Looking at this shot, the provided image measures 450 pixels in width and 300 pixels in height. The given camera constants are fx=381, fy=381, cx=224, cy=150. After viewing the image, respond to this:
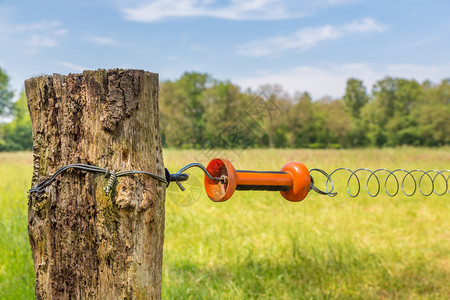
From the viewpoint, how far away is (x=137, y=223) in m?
1.31

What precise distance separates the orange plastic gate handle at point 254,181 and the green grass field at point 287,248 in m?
0.12

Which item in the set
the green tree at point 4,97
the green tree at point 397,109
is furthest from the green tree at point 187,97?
the green tree at point 397,109

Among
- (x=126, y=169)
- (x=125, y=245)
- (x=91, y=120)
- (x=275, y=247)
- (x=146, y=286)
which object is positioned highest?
(x=91, y=120)

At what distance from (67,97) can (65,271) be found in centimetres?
61

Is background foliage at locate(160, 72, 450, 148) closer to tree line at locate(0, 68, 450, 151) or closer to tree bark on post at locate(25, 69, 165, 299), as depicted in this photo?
tree line at locate(0, 68, 450, 151)

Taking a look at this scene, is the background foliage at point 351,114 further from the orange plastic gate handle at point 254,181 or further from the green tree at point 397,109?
the orange plastic gate handle at point 254,181

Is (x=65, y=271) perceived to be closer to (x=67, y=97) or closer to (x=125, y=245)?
(x=125, y=245)

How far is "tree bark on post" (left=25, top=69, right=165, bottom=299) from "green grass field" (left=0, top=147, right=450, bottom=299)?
33 cm

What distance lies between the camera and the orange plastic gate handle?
1.54 metres

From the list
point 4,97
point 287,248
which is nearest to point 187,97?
point 4,97

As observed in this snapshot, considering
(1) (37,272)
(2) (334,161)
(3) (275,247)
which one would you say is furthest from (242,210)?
(1) (37,272)

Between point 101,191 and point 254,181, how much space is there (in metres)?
0.63

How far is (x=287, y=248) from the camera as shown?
15.5 ft

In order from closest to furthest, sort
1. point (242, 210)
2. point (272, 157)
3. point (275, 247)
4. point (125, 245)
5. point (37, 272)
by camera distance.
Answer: point (125, 245) < point (37, 272) < point (275, 247) < point (242, 210) < point (272, 157)
